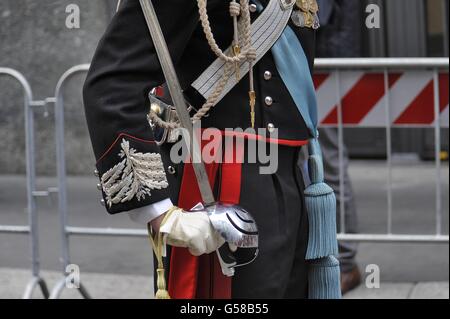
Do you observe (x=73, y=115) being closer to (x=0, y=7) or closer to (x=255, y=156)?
(x=0, y=7)

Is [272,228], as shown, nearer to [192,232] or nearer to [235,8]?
[192,232]

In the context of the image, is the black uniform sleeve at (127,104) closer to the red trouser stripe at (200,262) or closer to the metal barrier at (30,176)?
the red trouser stripe at (200,262)

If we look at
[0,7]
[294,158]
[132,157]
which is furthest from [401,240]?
[132,157]

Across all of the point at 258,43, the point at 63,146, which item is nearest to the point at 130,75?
the point at 258,43

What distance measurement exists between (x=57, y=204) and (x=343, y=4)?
193 centimetres

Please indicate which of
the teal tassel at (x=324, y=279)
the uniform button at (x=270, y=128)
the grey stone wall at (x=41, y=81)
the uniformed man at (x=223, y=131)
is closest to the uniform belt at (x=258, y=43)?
the uniformed man at (x=223, y=131)

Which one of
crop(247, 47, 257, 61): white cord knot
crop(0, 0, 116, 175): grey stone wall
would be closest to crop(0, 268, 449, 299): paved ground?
crop(0, 0, 116, 175): grey stone wall

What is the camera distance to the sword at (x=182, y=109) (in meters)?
2.19

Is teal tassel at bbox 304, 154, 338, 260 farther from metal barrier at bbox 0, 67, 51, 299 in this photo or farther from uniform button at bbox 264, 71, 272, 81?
metal barrier at bbox 0, 67, 51, 299

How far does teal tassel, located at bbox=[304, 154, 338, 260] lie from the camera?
2508 mm

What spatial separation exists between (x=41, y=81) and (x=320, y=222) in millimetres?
4117

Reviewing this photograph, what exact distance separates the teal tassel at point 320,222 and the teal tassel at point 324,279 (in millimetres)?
34

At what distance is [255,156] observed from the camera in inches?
94.5

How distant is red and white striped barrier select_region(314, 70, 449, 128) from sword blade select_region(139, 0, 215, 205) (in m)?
3.18
